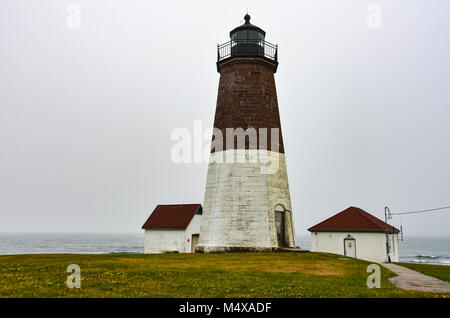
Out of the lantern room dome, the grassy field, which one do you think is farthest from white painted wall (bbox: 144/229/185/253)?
the grassy field

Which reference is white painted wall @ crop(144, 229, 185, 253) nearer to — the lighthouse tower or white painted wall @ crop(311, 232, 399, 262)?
the lighthouse tower

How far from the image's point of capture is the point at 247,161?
24203 mm

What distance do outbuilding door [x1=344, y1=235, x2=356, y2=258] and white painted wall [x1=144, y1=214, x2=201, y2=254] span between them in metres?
13.7

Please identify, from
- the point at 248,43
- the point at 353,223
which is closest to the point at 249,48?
the point at 248,43

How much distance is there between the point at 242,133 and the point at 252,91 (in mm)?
3018

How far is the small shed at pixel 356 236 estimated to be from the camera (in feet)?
102

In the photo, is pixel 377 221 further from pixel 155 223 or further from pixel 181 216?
pixel 155 223

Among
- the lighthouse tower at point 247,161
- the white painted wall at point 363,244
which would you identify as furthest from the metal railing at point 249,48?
the white painted wall at point 363,244

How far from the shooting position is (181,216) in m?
37.5

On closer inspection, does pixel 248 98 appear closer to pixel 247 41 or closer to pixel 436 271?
pixel 247 41

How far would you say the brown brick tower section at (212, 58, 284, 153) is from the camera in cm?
2498

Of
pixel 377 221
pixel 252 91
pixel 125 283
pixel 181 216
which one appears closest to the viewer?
pixel 125 283

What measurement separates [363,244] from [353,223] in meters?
1.91
